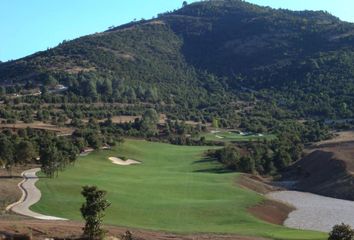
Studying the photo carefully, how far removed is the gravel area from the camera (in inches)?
2119

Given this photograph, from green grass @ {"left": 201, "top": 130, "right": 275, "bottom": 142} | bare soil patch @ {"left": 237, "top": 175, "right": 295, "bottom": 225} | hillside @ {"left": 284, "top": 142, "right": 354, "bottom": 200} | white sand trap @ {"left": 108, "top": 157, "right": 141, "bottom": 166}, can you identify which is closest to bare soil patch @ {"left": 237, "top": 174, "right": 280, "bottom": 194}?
bare soil patch @ {"left": 237, "top": 175, "right": 295, "bottom": 225}

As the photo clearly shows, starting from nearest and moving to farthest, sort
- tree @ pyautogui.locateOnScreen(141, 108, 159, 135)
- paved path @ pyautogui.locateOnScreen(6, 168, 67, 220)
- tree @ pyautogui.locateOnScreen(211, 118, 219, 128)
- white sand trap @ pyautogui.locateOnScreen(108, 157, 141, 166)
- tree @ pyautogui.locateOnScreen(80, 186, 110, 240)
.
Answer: tree @ pyautogui.locateOnScreen(80, 186, 110, 240), paved path @ pyautogui.locateOnScreen(6, 168, 67, 220), white sand trap @ pyautogui.locateOnScreen(108, 157, 141, 166), tree @ pyautogui.locateOnScreen(141, 108, 159, 135), tree @ pyautogui.locateOnScreen(211, 118, 219, 128)

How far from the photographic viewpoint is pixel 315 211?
6112 cm

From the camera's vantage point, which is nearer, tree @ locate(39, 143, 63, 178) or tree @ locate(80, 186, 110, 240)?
tree @ locate(80, 186, 110, 240)

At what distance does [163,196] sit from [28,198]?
51.7 feet

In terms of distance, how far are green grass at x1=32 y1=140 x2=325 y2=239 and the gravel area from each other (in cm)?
464

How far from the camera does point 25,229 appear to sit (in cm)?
3391

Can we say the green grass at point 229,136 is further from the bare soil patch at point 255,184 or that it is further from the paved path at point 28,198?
the paved path at point 28,198

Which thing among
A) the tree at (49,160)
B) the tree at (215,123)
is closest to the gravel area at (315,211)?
the tree at (49,160)

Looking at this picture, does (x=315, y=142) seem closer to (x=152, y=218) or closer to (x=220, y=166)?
(x=220, y=166)

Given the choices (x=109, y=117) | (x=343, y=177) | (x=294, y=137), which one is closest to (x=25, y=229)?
(x=343, y=177)

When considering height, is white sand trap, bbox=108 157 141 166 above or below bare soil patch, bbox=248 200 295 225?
above

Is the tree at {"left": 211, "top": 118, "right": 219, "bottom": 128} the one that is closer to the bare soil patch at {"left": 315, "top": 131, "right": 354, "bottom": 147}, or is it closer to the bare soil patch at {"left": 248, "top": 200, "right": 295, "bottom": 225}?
the bare soil patch at {"left": 315, "top": 131, "right": 354, "bottom": 147}

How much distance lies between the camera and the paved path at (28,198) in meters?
43.7
